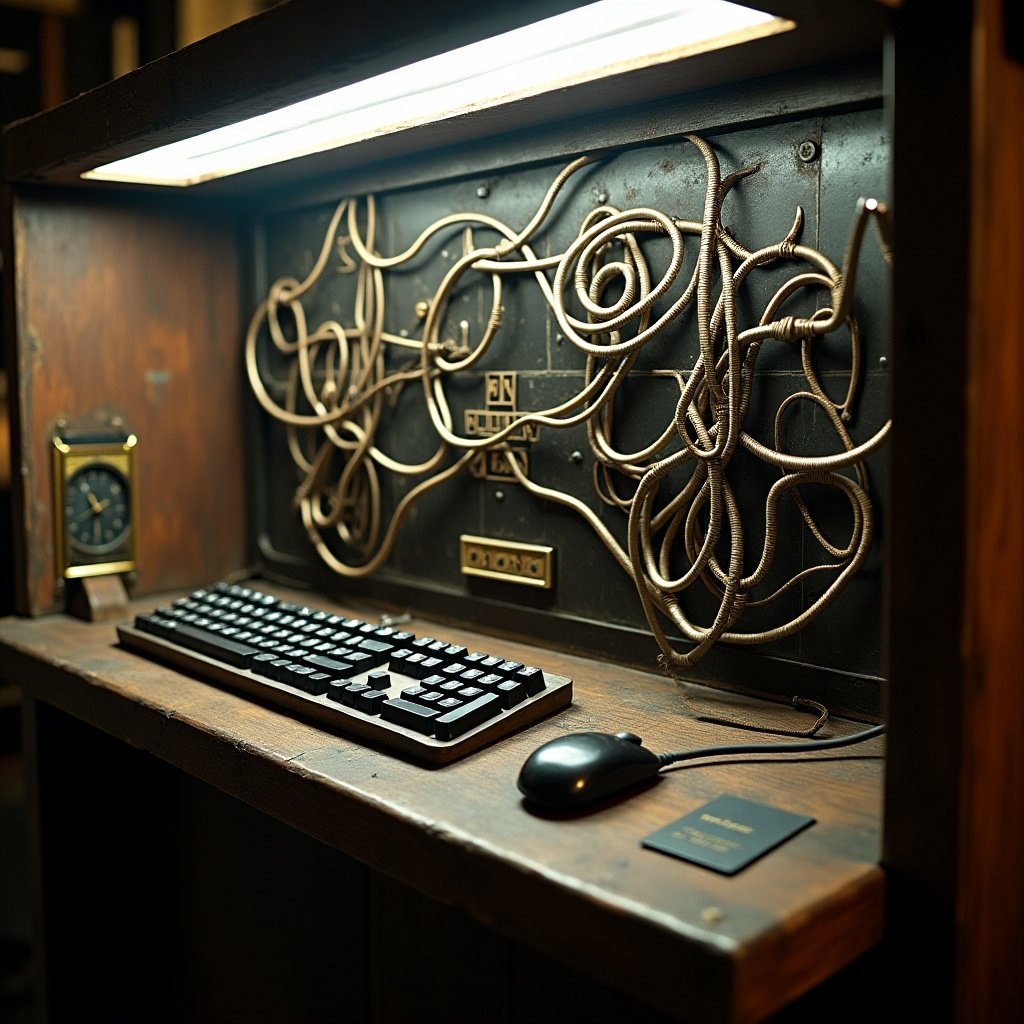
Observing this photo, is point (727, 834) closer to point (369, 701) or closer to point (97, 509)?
point (369, 701)

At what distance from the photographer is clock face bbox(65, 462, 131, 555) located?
173 cm

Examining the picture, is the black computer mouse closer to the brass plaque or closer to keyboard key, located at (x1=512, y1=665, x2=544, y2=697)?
keyboard key, located at (x1=512, y1=665, x2=544, y2=697)

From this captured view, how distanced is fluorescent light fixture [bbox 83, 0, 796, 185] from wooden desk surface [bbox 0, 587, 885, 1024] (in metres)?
0.65

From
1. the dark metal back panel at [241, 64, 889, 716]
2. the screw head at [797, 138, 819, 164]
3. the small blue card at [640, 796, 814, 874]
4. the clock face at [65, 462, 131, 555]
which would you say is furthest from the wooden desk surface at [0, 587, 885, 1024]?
the screw head at [797, 138, 819, 164]

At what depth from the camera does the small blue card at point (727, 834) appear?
0.81 meters

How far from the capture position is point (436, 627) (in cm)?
159

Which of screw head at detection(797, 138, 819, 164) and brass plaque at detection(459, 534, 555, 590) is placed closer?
screw head at detection(797, 138, 819, 164)

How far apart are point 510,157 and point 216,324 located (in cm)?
71

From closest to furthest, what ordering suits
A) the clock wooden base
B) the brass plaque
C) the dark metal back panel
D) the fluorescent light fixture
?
the fluorescent light fixture < the dark metal back panel < the brass plaque < the clock wooden base

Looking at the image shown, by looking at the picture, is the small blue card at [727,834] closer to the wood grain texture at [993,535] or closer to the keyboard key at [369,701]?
the wood grain texture at [993,535]

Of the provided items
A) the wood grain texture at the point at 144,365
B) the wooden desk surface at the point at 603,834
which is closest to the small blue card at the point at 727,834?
the wooden desk surface at the point at 603,834

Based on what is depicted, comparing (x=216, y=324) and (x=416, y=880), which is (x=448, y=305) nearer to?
(x=216, y=324)

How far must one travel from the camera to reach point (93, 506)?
5.74 feet

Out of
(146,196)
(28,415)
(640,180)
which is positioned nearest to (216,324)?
(146,196)
